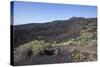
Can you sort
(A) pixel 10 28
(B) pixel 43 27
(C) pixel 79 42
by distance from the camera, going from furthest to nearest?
1. (C) pixel 79 42
2. (B) pixel 43 27
3. (A) pixel 10 28

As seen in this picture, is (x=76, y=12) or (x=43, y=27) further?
(x=76, y=12)

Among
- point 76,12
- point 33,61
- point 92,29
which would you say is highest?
point 76,12

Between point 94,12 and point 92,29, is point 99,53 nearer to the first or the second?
point 92,29

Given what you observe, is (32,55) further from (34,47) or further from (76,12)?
(76,12)

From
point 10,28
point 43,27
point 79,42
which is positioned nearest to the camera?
point 10,28

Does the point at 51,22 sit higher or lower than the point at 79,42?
higher

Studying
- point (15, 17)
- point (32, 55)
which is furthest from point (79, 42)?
point (15, 17)

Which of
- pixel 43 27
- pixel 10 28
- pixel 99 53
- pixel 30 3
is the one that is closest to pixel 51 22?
pixel 43 27
